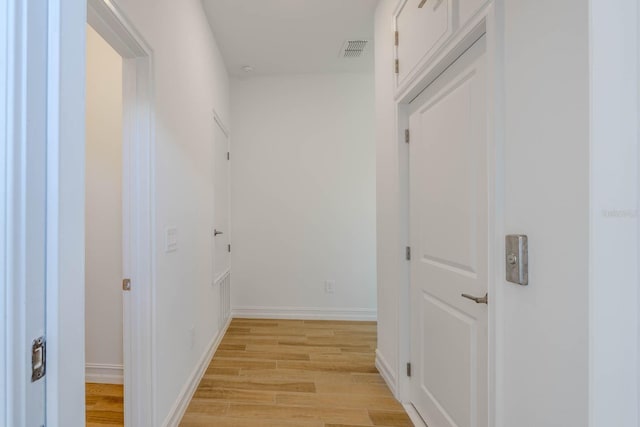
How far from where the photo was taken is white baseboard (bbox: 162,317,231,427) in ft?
5.54

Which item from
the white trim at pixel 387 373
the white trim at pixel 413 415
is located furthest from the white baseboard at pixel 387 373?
the white trim at pixel 413 415

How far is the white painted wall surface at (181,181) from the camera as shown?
5.08 feet

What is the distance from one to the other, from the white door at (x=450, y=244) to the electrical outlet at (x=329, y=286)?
1698 mm

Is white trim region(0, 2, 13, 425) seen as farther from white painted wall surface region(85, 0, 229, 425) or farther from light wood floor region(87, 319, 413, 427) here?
light wood floor region(87, 319, 413, 427)

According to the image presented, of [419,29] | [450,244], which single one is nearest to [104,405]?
[450,244]

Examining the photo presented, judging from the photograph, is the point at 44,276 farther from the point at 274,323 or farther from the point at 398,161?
the point at 274,323

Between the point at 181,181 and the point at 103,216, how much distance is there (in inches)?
34.4

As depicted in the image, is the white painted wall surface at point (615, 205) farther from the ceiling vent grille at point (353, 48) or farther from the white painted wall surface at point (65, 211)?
the ceiling vent grille at point (353, 48)

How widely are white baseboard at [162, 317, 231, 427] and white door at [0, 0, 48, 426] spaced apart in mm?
1511

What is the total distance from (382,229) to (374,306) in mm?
1592

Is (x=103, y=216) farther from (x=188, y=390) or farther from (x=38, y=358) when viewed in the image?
(x=38, y=358)

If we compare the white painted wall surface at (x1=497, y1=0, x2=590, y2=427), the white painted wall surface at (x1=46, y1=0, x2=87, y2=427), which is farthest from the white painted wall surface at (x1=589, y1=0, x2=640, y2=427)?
the white painted wall surface at (x1=46, y1=0, x2=87, y2=427)

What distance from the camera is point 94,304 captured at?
224 cm

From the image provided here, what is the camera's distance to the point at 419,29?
5.37 feet
